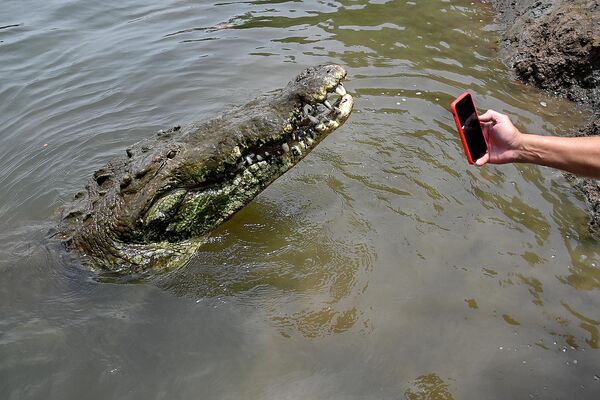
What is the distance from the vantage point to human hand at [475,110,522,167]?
3.07 metres

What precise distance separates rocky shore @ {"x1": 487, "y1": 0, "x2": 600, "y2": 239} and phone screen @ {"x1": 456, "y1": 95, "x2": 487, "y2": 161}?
2.52 meters

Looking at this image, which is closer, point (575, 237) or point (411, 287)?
point (411, 287)

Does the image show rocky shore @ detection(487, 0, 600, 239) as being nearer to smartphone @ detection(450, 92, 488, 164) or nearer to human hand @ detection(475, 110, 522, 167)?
human hand @ detection(475, 110, 522, 167)

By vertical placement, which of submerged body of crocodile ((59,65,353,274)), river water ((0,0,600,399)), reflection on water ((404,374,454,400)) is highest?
submerged body of crocodile ((59,65,353,274))

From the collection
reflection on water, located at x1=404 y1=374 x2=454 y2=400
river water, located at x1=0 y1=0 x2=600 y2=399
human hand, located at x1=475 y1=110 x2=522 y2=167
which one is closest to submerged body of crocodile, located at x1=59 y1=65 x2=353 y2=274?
river water, located at x1=0 y1=0 x2=600 y2=399

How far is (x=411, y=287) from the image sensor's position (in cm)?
357

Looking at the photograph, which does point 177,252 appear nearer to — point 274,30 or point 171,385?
point 171,385

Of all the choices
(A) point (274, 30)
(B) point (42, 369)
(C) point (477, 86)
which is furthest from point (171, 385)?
(A) point (274, 30)

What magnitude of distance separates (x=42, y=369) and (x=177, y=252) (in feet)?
3.90

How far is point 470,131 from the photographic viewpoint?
312 centimetres

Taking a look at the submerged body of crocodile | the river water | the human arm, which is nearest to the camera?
the human arm

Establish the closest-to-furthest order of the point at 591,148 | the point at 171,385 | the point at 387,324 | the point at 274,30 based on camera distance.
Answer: the point at 591,148, the point at 171,385, the point at 387,324, the point at 274,30

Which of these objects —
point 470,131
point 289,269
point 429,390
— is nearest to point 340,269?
point 289,269

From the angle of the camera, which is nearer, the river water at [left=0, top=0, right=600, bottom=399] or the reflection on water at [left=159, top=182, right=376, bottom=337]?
the river water at [left=0, top=0, right=600, bottom=399]
